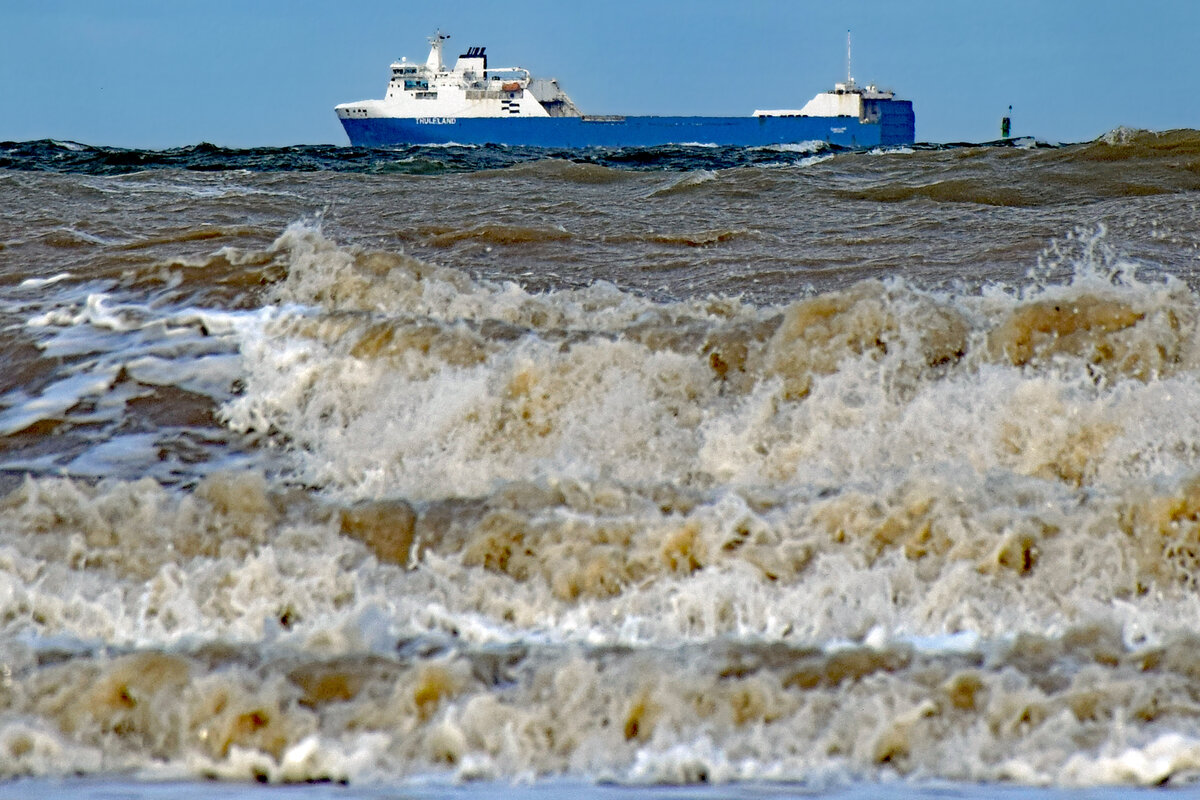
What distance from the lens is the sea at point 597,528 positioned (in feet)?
9.57

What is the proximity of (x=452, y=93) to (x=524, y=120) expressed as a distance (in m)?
3.29

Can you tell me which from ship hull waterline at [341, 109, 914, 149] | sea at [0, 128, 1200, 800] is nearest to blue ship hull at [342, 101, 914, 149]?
ship hull waterline at [341, 109, 914, 149]

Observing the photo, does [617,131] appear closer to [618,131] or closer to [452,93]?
[618,131]

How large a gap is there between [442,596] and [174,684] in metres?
1.05

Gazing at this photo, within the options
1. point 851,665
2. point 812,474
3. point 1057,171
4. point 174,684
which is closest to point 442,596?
point 174,684

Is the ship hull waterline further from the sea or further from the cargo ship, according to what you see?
the sea

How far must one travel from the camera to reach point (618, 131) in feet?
193

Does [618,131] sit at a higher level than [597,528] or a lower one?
higher

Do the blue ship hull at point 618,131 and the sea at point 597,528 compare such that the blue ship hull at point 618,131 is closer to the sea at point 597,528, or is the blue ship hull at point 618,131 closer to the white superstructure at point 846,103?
the white superstructure at point 846,103

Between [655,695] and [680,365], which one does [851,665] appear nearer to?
[655,695]

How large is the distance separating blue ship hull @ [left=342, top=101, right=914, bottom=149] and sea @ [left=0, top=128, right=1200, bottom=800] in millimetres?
49169

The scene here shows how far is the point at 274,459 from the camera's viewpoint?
6.38m

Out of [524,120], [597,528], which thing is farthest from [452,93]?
[597,528]

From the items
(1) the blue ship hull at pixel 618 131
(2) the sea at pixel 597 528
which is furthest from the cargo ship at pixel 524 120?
(2) the sea at pixel 597 528
